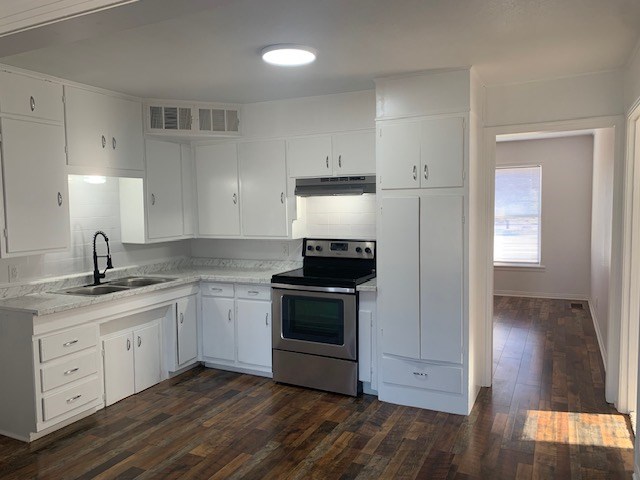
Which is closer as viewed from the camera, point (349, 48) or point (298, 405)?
point (349, 48)

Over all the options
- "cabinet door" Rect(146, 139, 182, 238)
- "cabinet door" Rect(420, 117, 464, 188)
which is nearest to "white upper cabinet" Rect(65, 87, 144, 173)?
"cabinet door" Rect(146, 139, 182, 238)

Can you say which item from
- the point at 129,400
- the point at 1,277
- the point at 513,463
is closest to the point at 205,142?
the point at 1,277

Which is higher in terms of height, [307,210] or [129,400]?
[307,210]

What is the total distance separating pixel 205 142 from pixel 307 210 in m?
1.17

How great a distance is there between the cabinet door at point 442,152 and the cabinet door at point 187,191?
2.38 meters

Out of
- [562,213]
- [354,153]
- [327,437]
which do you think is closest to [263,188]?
[354,153]

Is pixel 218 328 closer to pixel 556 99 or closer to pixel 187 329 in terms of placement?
pixel 187 329

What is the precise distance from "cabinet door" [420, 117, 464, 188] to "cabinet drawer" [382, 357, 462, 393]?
1329 millimetres

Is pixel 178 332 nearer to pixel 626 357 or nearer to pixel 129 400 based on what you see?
pixel 129 400

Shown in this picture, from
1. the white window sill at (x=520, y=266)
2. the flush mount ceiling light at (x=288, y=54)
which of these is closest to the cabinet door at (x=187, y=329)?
the flush mount ceiling light at (x=288, y=54)

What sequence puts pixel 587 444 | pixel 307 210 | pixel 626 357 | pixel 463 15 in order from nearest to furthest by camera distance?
pixel 463 15 → pixel 587 444 → pixel 626 357 → pixel 307 210

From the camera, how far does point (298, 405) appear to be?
385 cm

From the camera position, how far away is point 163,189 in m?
4.71

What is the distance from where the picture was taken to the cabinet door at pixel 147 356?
410 centimetres
